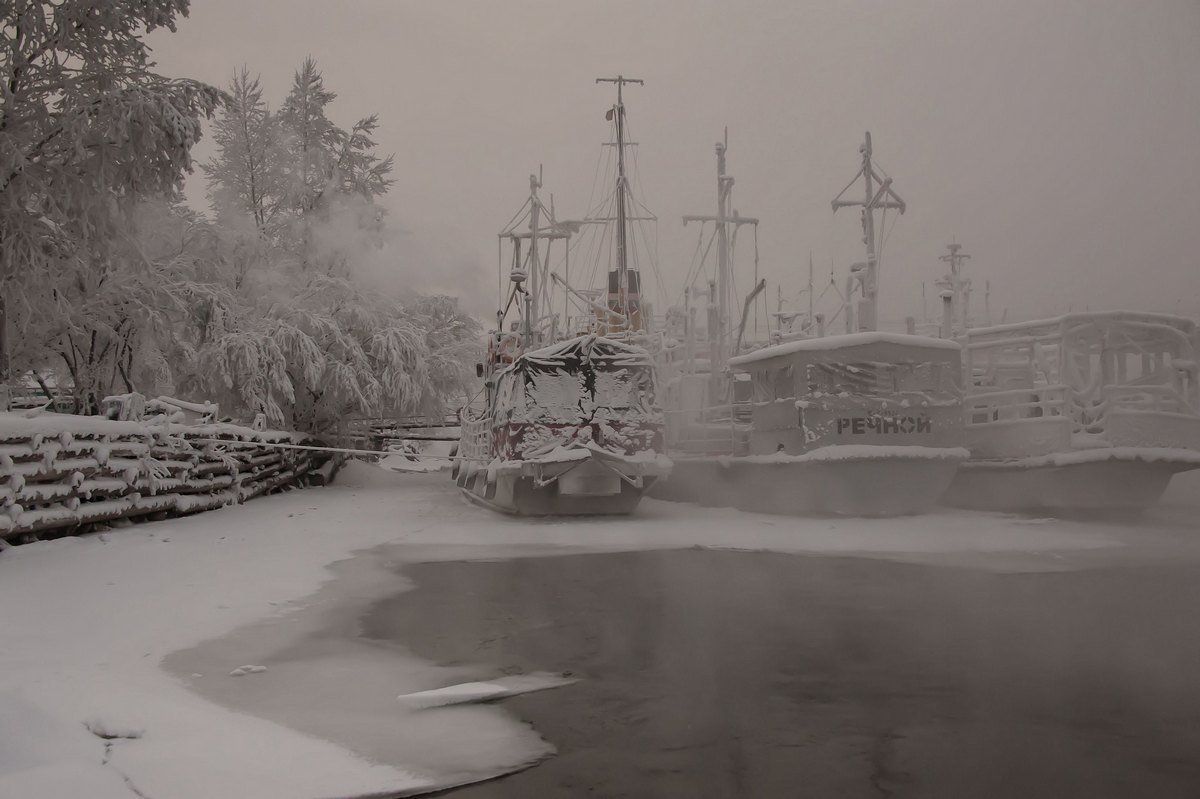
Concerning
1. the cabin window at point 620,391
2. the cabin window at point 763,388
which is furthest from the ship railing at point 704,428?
the cabin window at point 620,391

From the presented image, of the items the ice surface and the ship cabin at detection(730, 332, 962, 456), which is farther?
the ship cabin at detection(730, 332, 962, 456)

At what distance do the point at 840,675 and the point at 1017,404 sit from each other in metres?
13.2

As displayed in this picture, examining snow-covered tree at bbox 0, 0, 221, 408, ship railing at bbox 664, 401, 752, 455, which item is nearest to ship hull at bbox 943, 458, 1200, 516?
ship railing at bbox 664, 401, 752, 455

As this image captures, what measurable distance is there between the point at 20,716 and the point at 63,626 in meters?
3.03

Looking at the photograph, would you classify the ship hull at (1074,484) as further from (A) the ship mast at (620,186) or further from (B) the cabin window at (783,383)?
(A) the ship mast at (620,186)

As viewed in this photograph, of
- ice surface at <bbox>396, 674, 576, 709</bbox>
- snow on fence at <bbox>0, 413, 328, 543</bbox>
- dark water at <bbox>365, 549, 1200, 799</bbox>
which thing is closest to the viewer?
dark water at <bbox>365, 549, 1200, 799</bbox>

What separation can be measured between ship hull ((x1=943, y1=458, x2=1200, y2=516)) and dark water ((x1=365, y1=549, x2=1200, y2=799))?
681 cm

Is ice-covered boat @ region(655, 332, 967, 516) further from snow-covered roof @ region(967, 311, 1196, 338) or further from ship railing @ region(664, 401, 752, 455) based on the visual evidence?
ship railing @ region(664, 401, 752, 455)

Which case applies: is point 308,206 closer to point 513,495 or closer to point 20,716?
point 513,495

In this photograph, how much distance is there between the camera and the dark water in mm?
4148

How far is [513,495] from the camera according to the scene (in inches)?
691

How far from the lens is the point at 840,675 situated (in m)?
5.83

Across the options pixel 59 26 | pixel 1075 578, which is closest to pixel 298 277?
pixel 59 26

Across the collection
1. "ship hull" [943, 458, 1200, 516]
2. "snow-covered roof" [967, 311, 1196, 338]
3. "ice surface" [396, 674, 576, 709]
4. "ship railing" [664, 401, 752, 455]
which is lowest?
"ice surface" [396, 674, 576, 709]
